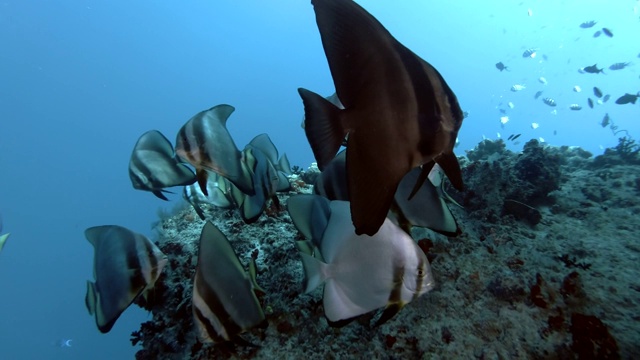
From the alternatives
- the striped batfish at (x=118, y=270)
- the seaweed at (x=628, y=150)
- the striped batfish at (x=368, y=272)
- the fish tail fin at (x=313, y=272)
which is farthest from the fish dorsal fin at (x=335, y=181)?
the seaweed at (x=628, y=150)

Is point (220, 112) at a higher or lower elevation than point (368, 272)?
higher

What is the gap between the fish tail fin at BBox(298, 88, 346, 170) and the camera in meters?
1.01

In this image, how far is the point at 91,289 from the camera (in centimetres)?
218

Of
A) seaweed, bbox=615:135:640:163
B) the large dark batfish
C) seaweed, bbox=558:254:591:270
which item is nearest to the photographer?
the large dark batfish

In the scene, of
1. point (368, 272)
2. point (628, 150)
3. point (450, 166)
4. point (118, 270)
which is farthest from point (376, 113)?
point (628, 150)

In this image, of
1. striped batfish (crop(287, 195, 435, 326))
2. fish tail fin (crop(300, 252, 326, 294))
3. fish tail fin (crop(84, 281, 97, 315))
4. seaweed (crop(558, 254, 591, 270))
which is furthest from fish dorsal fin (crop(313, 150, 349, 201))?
seaweed (crop(558, 254, 591, 270))

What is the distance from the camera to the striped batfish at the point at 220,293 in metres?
1.70

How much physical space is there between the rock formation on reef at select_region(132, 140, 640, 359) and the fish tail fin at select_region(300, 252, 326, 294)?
0.99 metres

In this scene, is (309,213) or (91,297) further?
(91,297)

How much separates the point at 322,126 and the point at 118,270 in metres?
1.78

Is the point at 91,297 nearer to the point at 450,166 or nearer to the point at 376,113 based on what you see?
the point at 376,113

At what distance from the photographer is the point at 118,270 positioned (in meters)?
2.04

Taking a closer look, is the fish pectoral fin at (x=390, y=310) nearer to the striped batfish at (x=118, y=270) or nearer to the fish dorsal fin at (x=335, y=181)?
the fish dorsal fin at (x=335, y=181)

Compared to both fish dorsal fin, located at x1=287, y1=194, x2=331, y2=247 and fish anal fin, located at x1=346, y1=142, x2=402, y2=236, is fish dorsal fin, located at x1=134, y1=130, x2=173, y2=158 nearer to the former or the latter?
fish dorsal fin, located at x1=287, y1=194, x2=331, y2=247
